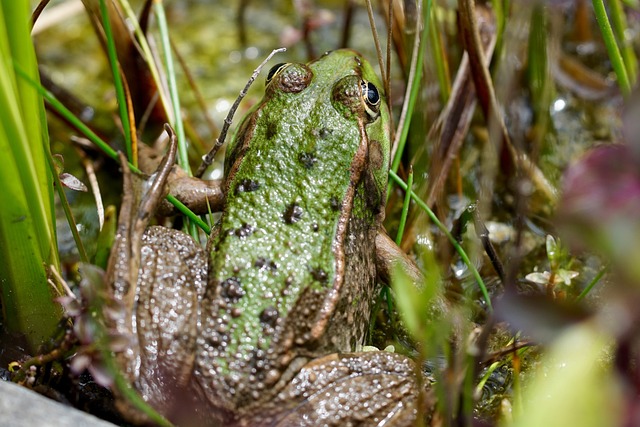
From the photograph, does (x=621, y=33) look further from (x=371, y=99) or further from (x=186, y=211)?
(x=186, y=211)

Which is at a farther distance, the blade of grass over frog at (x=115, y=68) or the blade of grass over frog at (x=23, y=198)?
the blade of grass over frog at (x=115, y=68)

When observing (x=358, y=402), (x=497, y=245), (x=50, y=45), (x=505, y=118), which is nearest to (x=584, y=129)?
(x=505, y=118)

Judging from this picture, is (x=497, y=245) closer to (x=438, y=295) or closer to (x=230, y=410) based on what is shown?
(x=438, y=295)

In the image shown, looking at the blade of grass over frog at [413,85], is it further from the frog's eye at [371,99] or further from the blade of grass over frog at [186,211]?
the blade of grass over frog at [186,211]

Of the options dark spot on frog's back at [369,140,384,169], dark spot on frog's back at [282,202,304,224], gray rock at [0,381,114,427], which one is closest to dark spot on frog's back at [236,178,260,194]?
dark spot on frog's back at [282,202,304,224]

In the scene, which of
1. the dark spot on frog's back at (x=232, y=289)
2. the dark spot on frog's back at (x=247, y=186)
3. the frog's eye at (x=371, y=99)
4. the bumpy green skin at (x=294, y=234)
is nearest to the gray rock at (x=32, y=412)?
the bumpy green skin at (x=294, y=234)
